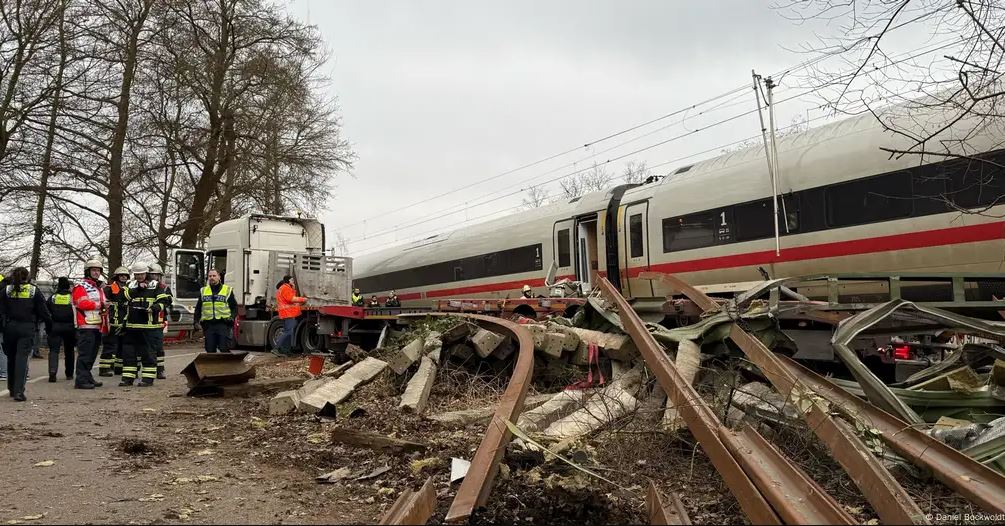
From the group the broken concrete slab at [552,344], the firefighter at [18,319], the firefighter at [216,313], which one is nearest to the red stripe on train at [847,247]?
the broken concrete slab at [552,344]

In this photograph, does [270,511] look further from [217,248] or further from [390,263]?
[390,263]

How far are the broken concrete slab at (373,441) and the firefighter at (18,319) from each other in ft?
16.9

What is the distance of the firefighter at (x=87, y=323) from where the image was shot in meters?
8.92

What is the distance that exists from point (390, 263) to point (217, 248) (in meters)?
6.96

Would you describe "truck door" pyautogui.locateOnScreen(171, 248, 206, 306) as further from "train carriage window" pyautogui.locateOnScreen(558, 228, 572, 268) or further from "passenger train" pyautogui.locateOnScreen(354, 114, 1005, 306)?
"train carriage window" pyautogui.locateOnScreen(558, 228, 572, 268)

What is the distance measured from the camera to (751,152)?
34.7 ft

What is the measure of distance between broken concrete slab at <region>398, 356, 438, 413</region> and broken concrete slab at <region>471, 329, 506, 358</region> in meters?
0.51

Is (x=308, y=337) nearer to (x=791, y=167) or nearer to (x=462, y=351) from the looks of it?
(x=462, y=351)

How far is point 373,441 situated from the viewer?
15.8ft

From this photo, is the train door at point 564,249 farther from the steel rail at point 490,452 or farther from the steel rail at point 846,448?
the steel rail at point 846,448

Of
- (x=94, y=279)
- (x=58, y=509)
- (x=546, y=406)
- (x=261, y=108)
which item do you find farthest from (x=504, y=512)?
(x=261, y=108)

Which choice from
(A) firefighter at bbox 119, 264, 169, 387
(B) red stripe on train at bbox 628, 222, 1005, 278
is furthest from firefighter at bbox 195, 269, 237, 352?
(B) red stripe on train at bbox 628, 222, 1005, 278

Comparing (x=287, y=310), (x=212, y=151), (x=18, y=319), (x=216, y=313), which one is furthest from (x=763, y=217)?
(x=212, y=151)

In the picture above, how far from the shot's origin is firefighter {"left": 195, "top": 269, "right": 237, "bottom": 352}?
10.3 metres
